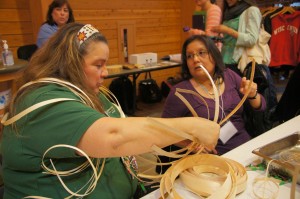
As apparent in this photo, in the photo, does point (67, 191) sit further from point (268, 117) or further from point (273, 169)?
point (268, 117)

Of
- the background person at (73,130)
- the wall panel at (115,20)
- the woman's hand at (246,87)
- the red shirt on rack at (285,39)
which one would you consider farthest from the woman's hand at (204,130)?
the red shirt on rack at (285,39)

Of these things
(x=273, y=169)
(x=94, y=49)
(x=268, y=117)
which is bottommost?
(x=268, y=117)

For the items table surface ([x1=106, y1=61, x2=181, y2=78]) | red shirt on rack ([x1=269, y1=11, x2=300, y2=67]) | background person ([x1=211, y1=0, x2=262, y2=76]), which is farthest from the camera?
red shirt on rack ([x1=269, y1=11, x2=300, y2=67])

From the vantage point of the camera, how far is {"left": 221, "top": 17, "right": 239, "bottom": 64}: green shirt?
247cm

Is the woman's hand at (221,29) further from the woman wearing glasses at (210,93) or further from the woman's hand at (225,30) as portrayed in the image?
the woman wearing glasses at (210,93)

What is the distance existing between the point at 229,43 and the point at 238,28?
169mm

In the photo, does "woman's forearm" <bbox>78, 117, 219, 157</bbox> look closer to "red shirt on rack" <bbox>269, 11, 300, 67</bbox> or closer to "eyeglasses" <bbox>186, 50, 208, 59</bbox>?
"eyeglasses" <bbox>186, 50, 208, 59</bbox>

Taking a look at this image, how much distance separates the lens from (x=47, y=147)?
0.74m

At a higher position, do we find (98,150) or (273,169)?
(98,150)

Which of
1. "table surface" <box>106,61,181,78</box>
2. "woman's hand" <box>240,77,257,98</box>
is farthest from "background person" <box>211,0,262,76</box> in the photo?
"table surface" <box>106,61,181,78</box>

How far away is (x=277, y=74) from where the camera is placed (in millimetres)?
5160

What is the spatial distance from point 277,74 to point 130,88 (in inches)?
116

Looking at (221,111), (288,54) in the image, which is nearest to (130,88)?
(288,54)

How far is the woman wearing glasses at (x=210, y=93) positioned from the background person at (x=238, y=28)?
80cm
